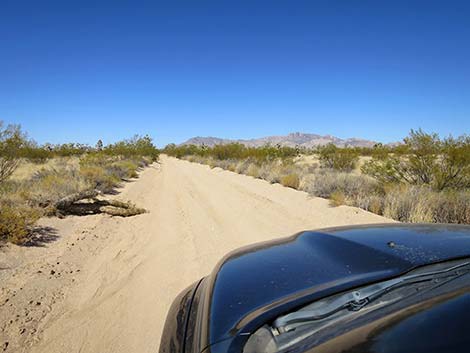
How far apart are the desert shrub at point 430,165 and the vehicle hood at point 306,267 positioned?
10352 mm

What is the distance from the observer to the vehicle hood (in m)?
1.59

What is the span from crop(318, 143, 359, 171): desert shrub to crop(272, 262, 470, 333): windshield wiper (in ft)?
74.1

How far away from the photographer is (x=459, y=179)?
36.7 ft

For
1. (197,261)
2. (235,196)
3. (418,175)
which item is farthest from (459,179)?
(197,261)

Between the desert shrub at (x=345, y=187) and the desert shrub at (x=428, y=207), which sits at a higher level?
the desert shrub at (x=345, y=187)

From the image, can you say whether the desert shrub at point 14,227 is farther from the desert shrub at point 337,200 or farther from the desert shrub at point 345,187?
the desert shrub at point 345,187

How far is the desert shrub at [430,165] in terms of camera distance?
36.6 feet

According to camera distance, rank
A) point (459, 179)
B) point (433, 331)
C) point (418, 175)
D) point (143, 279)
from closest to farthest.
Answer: point (433, 331)
point (143, 279)
point (459, 179)
point (418, 175)

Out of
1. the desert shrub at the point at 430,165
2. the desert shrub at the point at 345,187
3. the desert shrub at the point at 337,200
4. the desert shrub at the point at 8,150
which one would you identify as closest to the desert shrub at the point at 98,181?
the desert shrub at the point at 8,150

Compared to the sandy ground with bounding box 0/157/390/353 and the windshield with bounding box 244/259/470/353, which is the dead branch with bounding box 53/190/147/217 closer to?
the sandy ground with bounding box 0/157/390/353

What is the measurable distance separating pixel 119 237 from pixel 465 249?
7.19m

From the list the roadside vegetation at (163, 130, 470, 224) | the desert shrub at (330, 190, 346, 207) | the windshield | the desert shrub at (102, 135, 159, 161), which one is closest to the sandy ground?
the desert shrub at (330, 190, 346, 207)

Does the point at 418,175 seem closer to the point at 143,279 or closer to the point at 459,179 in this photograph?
the point at 459,179

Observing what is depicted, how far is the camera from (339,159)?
80.1 ft
